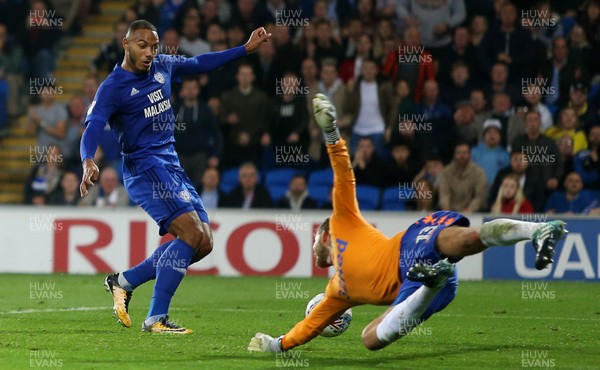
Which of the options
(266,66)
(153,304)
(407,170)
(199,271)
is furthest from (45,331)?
(266,66)

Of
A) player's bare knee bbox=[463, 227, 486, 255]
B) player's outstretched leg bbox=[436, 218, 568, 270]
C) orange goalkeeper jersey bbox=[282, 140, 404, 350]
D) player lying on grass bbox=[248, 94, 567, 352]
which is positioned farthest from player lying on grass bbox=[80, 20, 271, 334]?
player's bare knee bbox=[463, 227, 486, 255]

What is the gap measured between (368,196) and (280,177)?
1349 millimetres

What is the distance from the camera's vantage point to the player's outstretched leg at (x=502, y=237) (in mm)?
6395

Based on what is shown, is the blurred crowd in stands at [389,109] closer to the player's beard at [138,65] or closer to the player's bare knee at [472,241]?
the player's beard at [138,65]

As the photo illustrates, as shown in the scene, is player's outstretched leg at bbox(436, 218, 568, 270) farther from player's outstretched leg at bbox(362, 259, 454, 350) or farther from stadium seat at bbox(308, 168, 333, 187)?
stadium seat at bbox(308, 168, 333, 187)

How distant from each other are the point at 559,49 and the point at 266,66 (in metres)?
4.22

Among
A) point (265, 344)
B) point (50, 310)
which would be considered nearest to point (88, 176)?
point (265, 344)

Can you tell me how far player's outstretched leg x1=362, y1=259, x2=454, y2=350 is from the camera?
6348mm

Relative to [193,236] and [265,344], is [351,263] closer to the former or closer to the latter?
[265,344]

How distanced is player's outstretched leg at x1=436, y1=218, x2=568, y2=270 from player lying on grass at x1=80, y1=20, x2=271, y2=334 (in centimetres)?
257

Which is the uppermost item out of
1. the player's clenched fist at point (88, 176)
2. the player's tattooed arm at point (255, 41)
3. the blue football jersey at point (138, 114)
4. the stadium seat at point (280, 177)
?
the player's tattooed arm at point (255, 41)

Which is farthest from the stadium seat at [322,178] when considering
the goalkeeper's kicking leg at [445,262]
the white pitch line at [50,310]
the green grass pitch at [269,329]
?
the goalkeeper's kicking leg at [445,262]

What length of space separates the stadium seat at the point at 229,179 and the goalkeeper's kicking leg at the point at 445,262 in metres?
8.91

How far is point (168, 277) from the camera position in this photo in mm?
8555
